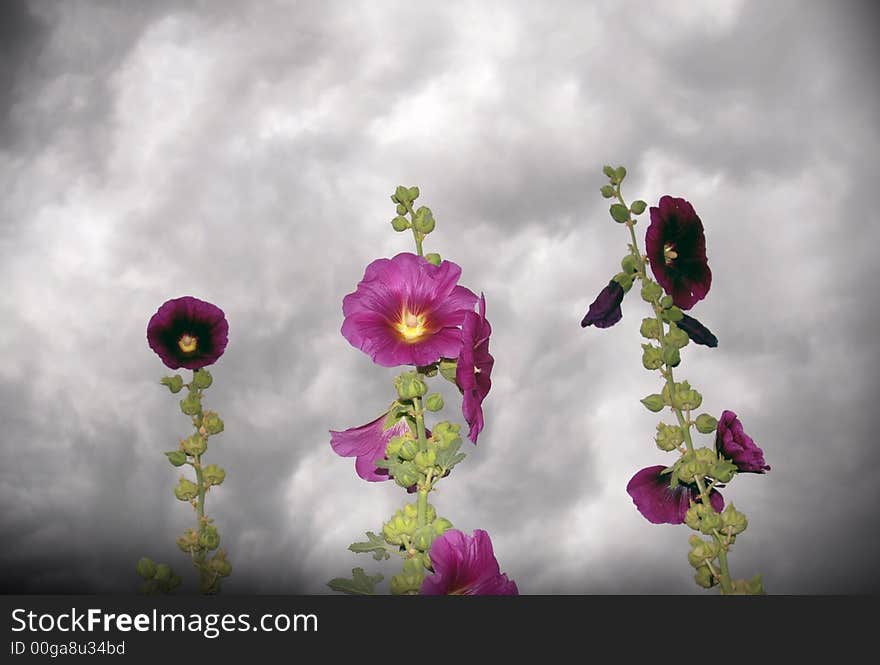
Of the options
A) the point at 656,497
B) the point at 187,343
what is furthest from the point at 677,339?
the point at 187,343

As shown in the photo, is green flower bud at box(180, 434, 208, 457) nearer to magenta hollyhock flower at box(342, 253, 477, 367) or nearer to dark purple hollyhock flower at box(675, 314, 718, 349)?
magenta hollyhock flower at box(342, 253, 477, 367)

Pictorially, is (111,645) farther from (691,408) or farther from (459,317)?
(691,408)

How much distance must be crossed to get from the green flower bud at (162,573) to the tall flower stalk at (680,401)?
4.48 feet

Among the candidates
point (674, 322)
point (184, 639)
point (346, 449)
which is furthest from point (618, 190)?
point (184, 639)

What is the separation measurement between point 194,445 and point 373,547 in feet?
5.72

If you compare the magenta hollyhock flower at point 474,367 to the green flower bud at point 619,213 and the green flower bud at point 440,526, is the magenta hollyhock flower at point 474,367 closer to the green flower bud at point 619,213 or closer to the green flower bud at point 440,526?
the green flower bud at point 440,526

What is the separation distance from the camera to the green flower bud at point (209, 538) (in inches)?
109

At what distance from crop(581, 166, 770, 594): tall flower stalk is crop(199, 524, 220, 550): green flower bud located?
1553 millimetres

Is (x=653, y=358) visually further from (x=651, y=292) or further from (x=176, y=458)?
(x=176, y=458)

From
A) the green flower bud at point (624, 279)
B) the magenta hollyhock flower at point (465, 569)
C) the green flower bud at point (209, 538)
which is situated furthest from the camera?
the green flower bud at point (209, 538)

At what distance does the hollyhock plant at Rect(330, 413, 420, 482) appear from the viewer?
1587 mm

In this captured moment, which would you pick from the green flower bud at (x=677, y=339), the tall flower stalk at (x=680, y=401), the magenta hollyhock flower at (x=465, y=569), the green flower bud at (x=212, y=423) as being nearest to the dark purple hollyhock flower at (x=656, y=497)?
the tall flower stalk at (x=680, y=401)

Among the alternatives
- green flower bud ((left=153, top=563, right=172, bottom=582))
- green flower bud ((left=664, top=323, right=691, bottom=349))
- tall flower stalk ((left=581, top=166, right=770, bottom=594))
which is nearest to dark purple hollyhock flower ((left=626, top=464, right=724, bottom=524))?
tall flower stalk ((left=581, top=166, right=770, bottom=594))

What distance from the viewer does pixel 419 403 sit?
1.41 metres
